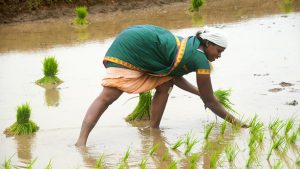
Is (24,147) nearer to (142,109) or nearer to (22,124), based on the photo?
(22,124)

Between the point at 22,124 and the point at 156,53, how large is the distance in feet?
4.92

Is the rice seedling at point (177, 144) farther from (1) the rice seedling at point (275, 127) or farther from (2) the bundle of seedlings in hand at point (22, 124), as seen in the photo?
(2) the bundle of seedlings in hand at point (22, 124)

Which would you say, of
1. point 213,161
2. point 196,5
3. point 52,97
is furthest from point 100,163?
point 196,5

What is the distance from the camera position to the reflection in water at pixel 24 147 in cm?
506

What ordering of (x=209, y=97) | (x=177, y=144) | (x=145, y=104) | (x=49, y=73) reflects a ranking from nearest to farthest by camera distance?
(x=177, y=144)
(x=209, y=97)
(x=145, y=104)
(x=49, y=73)

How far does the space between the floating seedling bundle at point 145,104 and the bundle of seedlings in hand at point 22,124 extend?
991 millimetres

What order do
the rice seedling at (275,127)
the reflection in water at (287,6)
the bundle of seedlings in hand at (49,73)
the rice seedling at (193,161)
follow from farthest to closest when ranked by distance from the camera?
the reflection in water at (287,6) → the bundle of seedlings in hand at (49,73) → the rice seedling at (275,127) → the rice seedling at (193,161)

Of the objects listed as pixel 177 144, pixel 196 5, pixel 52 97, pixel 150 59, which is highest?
pixel 150 59

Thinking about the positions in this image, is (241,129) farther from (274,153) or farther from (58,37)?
(58,37)

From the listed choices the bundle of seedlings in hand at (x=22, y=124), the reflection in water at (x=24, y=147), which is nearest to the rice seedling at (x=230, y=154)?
the reflection in water at (x=24, y=147)

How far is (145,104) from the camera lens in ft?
19.9

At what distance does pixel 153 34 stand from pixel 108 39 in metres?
5.46

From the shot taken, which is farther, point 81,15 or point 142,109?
point 81,15

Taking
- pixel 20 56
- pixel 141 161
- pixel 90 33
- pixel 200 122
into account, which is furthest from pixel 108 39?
pixel 141 161
